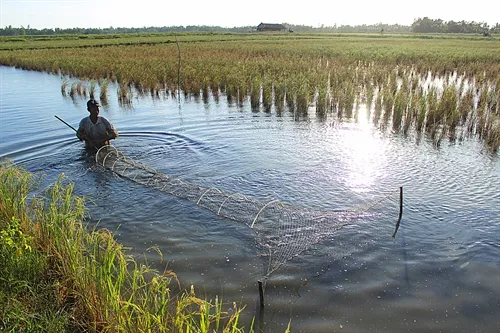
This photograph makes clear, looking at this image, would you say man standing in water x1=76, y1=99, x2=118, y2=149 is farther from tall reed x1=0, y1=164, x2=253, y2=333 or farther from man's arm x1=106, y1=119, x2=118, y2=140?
tall reed x1=0, y1=164, x2=253, y2=333

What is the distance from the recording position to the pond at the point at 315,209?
13.4ft

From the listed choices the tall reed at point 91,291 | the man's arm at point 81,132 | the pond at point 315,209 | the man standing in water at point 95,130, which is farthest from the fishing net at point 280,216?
the man's arm at point 81,132

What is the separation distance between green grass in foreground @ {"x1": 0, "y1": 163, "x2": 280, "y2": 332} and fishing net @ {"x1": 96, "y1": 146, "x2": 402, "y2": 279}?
1.51 m

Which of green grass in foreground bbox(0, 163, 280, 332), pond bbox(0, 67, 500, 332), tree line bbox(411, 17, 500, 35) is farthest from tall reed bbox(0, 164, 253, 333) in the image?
tree line bbox(411, 17, 500, 35)

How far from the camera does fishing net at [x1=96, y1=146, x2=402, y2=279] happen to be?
509 centimetres

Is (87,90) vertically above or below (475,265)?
above

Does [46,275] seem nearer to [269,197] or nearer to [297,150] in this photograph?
[269,197]

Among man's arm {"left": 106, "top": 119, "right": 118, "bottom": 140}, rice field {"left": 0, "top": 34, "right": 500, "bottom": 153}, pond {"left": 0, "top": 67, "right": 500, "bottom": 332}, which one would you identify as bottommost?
pond {"left": 0, "top": 67, "right": 500, "bottom": 332}

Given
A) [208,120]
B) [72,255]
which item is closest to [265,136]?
[208,120]

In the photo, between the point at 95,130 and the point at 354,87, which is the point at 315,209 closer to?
the point at 95,130

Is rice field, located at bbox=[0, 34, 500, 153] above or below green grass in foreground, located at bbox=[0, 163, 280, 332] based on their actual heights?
above

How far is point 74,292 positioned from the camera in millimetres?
3377

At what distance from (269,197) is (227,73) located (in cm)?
1205

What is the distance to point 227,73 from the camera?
17.6 meters
